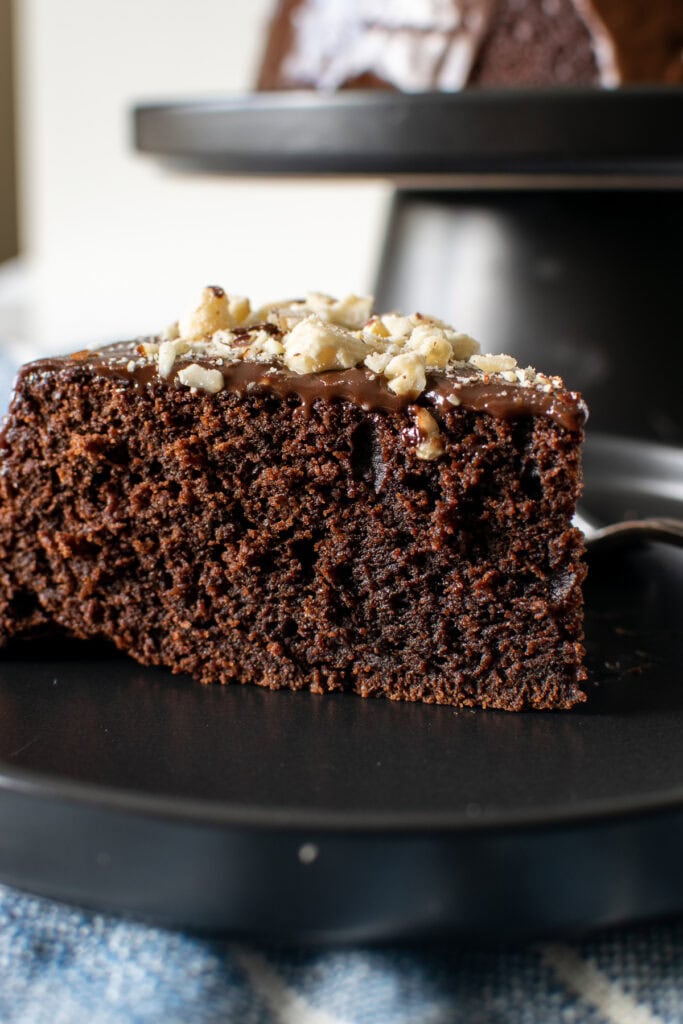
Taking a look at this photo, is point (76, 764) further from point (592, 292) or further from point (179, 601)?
point (592, 292)

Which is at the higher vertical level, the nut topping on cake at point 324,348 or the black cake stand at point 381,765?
the nut topping on cake at point 324,348

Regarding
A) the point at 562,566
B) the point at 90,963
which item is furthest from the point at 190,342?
the point at 90,963

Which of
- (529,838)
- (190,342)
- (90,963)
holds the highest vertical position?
(190,342)

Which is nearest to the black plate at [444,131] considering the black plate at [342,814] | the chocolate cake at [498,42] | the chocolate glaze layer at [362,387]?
the chocolate cake at [498,42]

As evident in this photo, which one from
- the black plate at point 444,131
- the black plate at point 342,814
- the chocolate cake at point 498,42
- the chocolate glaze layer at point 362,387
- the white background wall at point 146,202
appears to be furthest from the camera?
the white background wall at point 146,202

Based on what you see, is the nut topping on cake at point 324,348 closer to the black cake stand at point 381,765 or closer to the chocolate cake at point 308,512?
the chocolate cake at point 308,512
